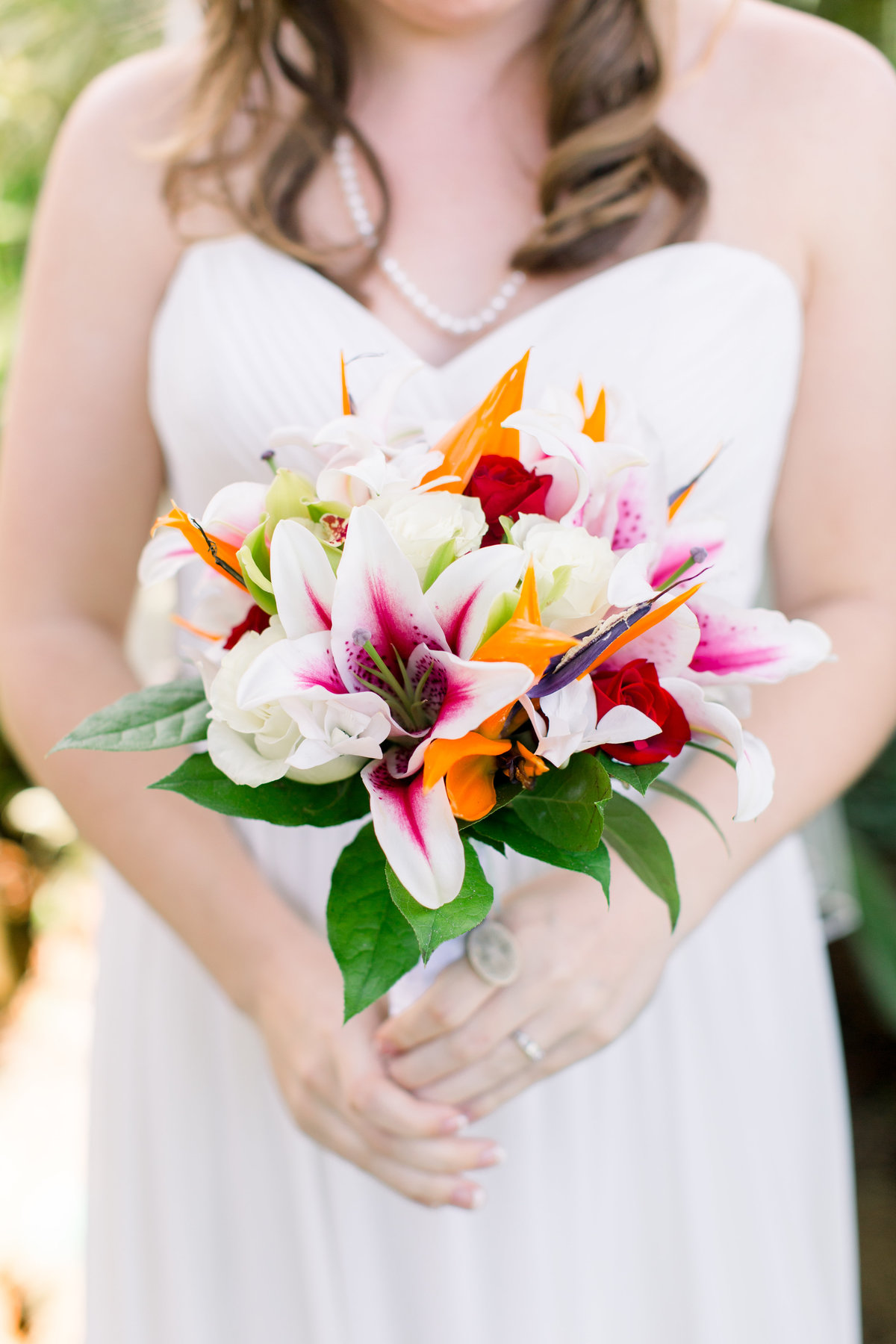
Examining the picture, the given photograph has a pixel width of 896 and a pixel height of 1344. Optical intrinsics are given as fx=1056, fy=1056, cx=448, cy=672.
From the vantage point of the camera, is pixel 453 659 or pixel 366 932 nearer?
pixel 453 659

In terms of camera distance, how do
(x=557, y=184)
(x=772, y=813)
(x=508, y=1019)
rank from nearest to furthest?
1. (x=508, y=1019)
2. (x=772, y=813)
3. (x=557, y=184)

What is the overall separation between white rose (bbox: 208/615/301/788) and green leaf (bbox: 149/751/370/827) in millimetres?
34

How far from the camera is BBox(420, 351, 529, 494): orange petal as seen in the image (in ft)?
2.09

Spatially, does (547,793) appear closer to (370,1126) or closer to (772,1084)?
(370,1126)

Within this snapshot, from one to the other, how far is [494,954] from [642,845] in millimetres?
233

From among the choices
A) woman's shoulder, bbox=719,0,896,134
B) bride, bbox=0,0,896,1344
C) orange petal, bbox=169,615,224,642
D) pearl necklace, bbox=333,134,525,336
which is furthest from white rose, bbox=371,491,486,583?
woman's shoulder, bbox=719,0,896,134

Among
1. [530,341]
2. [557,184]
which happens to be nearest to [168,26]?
[557,184]

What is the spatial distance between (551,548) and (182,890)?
0.63m

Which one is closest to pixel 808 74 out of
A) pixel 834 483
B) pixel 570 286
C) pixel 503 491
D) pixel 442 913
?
pixel 570 286

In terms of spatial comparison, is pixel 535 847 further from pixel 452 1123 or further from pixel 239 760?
pixel 452 1123

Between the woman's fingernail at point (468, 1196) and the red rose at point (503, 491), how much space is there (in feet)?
1.88

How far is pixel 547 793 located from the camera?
24.6 inches

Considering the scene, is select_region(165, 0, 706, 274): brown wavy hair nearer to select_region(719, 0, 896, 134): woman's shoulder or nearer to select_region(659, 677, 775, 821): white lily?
select_region(719, 0, 896, 134): woman's shoulder

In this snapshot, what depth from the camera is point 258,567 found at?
2.01 ft
